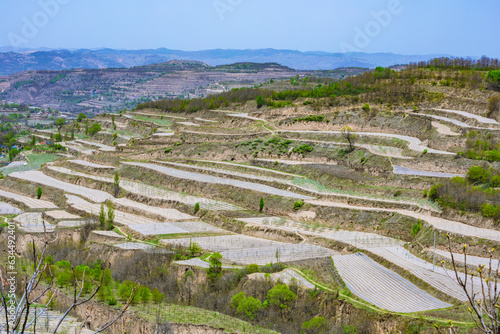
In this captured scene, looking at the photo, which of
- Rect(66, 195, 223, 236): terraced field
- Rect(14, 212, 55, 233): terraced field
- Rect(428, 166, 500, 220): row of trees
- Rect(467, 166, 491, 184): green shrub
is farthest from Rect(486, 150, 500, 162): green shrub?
Rect(14, 212, 55, 233): terraced field

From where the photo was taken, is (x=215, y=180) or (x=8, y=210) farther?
(x=215, y=180)

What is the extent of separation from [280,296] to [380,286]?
4421 mm

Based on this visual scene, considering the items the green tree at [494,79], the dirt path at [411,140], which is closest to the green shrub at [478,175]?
the dirt path at [411,140]

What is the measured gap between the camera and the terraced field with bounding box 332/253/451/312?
75.3 feet

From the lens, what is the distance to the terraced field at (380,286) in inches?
904

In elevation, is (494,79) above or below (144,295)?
above

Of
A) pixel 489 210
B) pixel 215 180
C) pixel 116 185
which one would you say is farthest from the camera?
pixel 116 185

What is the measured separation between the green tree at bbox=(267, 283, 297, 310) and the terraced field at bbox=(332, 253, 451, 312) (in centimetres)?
274

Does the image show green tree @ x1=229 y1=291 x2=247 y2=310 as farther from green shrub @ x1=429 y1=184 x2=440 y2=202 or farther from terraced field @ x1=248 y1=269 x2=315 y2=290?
→ green shrub @ x1=429 y1=184 x2=440 y2=202

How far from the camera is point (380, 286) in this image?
2527 cm

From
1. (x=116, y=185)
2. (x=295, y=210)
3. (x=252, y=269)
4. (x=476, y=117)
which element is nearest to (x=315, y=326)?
(x=252, y=269)

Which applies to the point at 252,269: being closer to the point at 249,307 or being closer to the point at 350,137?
the point at 249,307

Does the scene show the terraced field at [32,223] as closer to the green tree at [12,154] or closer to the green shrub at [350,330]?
the green shrub at [350,330]

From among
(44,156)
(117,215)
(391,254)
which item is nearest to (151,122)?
(44,156)
